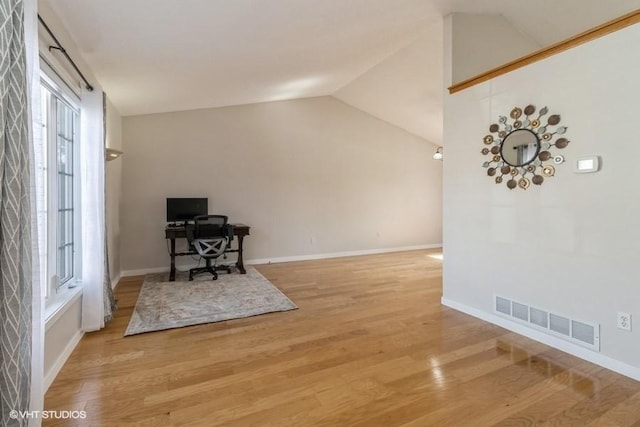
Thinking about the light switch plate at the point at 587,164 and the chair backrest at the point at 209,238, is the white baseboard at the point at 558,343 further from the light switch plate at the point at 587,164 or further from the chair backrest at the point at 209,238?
the chair backrest at the point at 209,238

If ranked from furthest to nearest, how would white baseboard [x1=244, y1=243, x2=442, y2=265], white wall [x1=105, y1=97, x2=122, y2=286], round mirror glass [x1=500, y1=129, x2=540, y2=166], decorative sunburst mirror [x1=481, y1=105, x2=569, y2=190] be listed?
white baseboard [x1=244, y1=243, x2=442, y2=265] < white wall [x1=105, y1=97, x2=122, y2=286] < round mirror glass [x1=500, y1=129, x2=540, y2=166] < decorative sunburst mirror [x1=481, y1=105, x2=569, y2=190]

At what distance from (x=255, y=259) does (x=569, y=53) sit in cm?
476

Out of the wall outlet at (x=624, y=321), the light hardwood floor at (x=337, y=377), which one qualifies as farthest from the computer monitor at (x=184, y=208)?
the wall outlet at (x=624, y=321)

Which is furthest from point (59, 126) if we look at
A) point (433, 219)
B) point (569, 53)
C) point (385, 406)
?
point (433, 219)

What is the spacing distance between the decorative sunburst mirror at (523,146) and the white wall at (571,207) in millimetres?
58

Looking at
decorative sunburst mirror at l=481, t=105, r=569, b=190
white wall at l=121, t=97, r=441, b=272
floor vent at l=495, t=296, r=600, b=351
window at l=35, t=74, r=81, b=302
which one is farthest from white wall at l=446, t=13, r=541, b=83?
window at l=35, t=74, r=81, b=302

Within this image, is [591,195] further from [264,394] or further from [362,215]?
[362,215]

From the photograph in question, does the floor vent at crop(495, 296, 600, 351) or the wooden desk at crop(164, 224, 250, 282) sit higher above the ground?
the wooden desk at crop(164, 224, 250, 282)

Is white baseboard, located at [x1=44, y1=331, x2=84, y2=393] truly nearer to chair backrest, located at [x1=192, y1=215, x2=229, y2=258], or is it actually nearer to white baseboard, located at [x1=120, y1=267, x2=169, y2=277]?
chair backrest, located at [x1=192, y1=215, x2=229, y2=258]

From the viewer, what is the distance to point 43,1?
1.83m

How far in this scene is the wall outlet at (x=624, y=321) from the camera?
6.69 feet

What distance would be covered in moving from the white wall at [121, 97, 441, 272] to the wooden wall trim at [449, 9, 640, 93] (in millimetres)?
3180

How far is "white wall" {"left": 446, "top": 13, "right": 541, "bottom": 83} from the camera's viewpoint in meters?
3.26

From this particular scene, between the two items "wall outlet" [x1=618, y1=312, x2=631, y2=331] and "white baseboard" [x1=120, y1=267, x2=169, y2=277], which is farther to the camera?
"white baseboard" [x1=120, y1=267, x2=169, y2=277]
